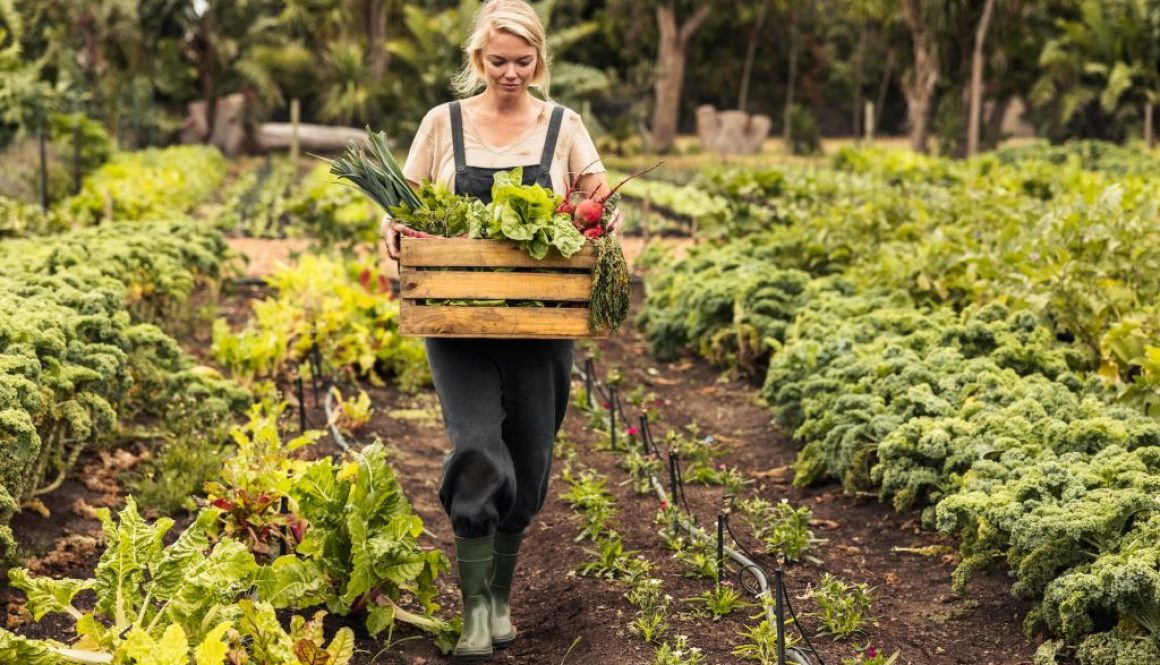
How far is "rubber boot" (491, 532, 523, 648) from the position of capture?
4445 mm

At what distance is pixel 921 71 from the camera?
29.2m

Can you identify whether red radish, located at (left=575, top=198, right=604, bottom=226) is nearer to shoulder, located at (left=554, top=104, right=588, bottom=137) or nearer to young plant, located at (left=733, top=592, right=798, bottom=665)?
shoulder, located at (left=554, top=104, right=588, bottom=137)

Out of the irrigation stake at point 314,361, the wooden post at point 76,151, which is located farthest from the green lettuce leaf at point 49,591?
the wooden post at point 76,151

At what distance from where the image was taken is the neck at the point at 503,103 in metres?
4.17

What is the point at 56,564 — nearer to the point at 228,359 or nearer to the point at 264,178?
the point at 228,359

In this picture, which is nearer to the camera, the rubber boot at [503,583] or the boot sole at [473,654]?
the boot sole at [473,654]

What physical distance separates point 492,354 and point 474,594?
0.75m

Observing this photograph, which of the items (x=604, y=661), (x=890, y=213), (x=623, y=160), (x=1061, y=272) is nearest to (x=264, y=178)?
(x=623, y=160)

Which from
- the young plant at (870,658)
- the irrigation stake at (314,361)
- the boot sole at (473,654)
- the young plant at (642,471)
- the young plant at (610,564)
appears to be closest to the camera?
the young plant at (870,658)

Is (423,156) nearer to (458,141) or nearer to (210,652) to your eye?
(458,141)

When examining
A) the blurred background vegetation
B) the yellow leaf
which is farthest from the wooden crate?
the blurred background vegetation

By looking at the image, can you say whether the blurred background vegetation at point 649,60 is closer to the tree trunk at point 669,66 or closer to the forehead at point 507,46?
the tree trunk at point 669,66

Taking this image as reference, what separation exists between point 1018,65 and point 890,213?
2602 cm

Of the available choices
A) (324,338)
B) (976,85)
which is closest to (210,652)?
(324,338)
